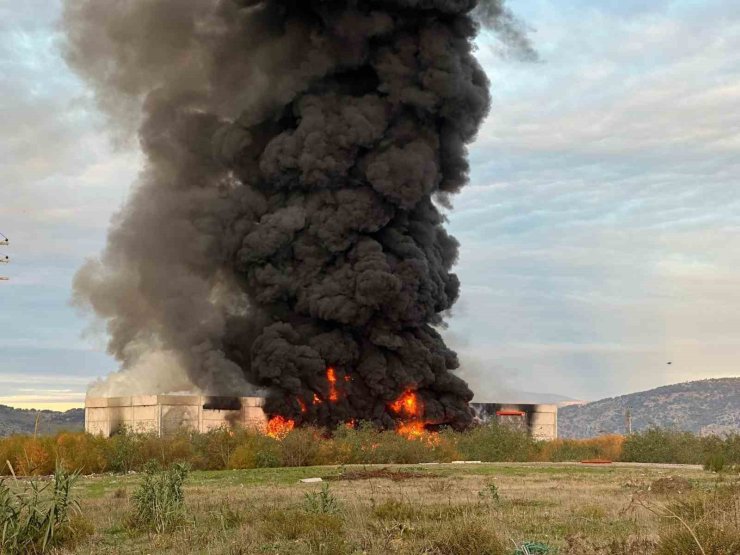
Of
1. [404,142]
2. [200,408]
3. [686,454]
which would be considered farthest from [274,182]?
[686,454]

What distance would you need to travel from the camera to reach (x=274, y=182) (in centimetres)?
7600

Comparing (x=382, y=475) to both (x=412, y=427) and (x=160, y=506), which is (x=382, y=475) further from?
(x=412, y=427)

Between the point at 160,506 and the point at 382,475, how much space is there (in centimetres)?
1769

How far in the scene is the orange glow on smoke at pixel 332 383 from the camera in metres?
73.9

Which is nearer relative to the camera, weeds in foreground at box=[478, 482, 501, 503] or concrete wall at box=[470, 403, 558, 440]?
weeds in foreground at box=[478, 482, 501, 503]

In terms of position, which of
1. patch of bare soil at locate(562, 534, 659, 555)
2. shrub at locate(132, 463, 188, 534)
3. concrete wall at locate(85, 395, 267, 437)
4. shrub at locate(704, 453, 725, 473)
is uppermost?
concrete wall at locate(85, 395, 267, 437)

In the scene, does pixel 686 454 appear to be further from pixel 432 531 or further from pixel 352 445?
pixel 432 531

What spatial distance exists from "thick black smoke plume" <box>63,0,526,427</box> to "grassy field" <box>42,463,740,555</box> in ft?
132

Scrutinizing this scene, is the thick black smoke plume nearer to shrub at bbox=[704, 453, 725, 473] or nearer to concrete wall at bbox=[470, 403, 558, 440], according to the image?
concrete wall at bbox=[470, 403, 558, 440]

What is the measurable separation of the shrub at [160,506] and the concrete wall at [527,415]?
69.4 m

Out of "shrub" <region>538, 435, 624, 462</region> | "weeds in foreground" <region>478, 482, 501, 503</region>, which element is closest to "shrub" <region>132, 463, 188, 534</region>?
"weeds in foreground" <region>478, 482, 501, 503</region>

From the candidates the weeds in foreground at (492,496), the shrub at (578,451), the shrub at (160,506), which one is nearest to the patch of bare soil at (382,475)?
the weeds in foreground at (492,496)

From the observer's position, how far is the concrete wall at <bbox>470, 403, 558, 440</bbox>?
92250mm

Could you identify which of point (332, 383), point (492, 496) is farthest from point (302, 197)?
point (492, 496)
